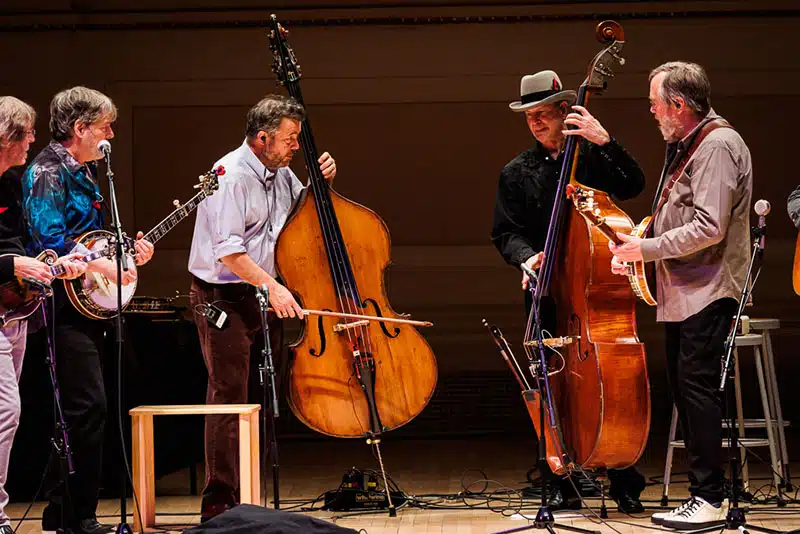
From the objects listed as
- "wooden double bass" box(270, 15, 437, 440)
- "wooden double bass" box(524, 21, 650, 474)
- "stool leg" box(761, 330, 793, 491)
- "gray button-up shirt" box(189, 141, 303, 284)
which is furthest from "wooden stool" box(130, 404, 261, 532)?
"stool leg" box(761, 330, 793, 491)

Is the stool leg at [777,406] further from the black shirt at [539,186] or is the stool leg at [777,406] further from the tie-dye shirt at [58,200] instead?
the tie-dye shirt at [58,200]

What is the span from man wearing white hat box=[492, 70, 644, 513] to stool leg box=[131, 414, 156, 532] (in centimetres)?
165

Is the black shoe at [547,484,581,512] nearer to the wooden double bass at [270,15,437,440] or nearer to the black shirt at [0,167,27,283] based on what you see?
the wooden double bass at [270,15,437,440]

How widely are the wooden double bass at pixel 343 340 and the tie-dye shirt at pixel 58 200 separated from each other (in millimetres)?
779

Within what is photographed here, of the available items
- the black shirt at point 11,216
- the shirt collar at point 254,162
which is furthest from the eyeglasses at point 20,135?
the shirt collar at point 254,162

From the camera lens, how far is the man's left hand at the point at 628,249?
409cm

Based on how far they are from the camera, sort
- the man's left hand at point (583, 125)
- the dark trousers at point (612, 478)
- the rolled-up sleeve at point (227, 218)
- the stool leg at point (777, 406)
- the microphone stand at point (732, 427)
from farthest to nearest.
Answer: the stool leg at point (777, 406) → the dark trousers at point (612, 478) → the rolled-up sleeve at point (227, 218) → the man's left hand at point (583, 125) → the microphone stand at point (732, 427)

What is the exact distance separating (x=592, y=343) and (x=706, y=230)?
1.94 feet

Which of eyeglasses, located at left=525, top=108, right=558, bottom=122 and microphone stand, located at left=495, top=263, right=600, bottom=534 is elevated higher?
eyeglasses, located at left=525, top=108, right=558, bottom=122

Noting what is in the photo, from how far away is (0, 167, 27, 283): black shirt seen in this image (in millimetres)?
3982

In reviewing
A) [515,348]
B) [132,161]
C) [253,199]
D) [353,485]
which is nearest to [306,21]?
[132,161]

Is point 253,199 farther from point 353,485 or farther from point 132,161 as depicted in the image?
point 132,161

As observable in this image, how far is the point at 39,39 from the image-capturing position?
7598mm

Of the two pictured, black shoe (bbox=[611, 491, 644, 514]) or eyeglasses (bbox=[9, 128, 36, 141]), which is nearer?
eyeglasses (bbox=[9, 128, 36, 141])
